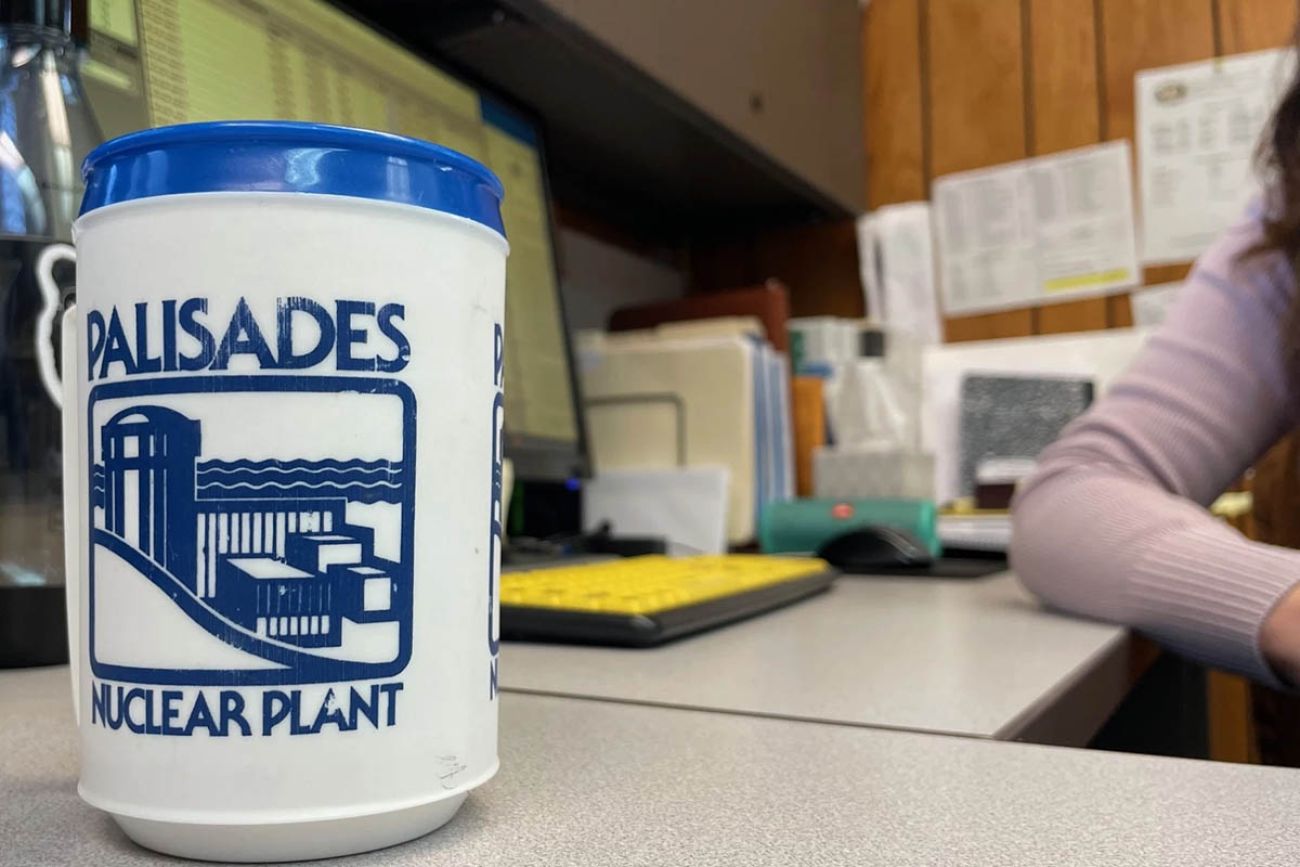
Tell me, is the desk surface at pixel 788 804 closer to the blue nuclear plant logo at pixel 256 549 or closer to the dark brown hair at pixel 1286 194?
the blue nuclear plant logo at pixel 256 549

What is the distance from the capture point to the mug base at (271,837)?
225 millimetres

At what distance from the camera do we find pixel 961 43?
5.05 feet

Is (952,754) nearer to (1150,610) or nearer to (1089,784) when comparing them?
(1089,784)

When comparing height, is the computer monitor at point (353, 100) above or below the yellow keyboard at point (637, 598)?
above

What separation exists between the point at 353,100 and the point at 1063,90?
3.51 feet

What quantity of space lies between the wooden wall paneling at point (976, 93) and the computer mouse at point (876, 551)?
64 centimetres

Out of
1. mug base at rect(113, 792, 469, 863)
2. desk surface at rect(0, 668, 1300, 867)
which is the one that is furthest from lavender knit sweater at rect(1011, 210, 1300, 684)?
mug base at rect(113, 792, 469, 863)

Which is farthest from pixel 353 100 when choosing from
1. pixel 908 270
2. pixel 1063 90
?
pixel 1063 90

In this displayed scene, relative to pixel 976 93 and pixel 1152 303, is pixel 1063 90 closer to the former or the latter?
pixel 976 93

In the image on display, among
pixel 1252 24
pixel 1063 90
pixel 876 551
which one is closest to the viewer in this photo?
pixel 876 551

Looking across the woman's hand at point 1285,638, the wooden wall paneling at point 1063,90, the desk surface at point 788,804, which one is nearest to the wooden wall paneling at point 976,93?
the wooden wall paneling at point 1063,90

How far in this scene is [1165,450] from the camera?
2.55ft

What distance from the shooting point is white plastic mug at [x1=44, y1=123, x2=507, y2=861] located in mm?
223

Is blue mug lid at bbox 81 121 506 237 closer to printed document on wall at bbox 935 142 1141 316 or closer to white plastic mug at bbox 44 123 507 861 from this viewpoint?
white plastic mug at bbox 44 123 507 861
